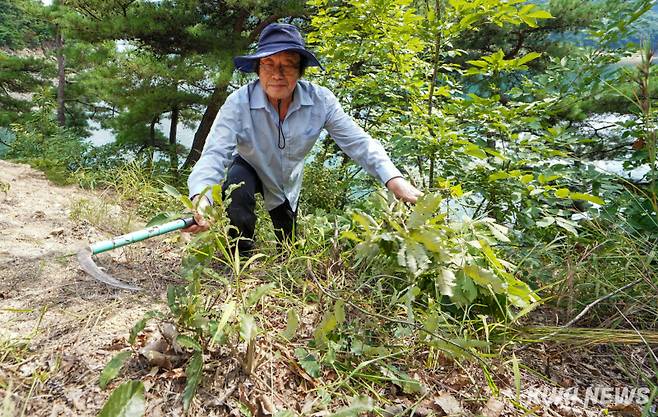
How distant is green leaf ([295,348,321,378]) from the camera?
1.15 meters

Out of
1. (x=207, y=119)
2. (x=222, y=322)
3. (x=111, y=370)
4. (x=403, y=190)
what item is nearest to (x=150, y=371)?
(x=111, y=370)

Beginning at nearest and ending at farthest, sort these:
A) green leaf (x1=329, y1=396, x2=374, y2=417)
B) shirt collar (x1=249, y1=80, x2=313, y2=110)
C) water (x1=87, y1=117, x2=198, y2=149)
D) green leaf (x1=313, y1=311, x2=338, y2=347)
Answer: green leaf (x1=329, y1=396, x2=374, y2=417), green leaf (x1=313, y1=311, x2=338, y2=347), shirt collar (x1=249, y1=80, x2=313, y2=110), water (x1=87, y1=117, x2=198, y2=149)

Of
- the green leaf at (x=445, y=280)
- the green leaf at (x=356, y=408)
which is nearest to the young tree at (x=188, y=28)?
the green leaf at (x=445, y=280)

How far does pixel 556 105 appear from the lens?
1.99 meters

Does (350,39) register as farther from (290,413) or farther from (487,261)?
(290,413)

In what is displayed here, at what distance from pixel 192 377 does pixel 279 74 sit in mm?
1333

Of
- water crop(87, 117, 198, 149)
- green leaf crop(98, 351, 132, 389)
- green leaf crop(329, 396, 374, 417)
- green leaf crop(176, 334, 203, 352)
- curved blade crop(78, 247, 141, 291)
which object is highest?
green leaf crop(176, 334, 203, 352)

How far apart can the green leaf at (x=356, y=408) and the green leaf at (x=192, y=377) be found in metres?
Answer: 0.35

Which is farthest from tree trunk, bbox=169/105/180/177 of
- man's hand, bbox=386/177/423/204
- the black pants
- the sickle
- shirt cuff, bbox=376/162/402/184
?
man's hand, bbox=386/177/423/204

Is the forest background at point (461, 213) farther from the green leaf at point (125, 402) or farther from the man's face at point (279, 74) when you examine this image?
the man's face at point (279, 74)

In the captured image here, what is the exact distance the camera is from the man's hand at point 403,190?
5.06 ft

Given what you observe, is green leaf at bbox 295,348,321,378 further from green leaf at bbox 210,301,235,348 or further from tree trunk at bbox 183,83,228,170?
tree trunk at bbox 183,83,228,170

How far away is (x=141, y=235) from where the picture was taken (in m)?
1.35

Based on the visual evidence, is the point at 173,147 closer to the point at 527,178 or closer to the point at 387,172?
the point at 387,172
